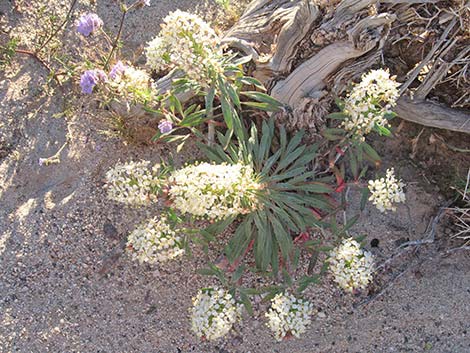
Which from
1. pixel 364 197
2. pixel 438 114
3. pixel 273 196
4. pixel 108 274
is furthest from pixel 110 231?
pixel 438 114

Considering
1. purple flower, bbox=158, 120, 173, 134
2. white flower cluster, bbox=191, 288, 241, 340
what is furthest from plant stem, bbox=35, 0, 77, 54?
white flower cluster, bbox=191, 288, 241, 340

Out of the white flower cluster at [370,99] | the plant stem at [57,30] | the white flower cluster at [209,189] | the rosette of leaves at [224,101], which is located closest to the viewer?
the white flower cluster at [209,189]

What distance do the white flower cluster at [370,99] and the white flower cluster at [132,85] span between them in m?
1.35

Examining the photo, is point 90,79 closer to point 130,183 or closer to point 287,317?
point 130,183

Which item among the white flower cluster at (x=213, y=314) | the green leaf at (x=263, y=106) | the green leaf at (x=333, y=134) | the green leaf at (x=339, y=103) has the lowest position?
the white flower cluster at (x=213, y=314)

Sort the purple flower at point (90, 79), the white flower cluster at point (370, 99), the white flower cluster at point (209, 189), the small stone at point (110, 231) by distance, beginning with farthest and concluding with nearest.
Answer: the small stone at point (110, 231) → the purple flower at point (90, 79) → the white flower cluster at point (370, 99) → the white flower cluster at point (209, 189)

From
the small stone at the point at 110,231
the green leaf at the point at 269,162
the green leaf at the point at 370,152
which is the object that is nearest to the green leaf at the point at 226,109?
the green leaf at the point at 269,162

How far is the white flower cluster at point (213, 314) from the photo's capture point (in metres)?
3.73

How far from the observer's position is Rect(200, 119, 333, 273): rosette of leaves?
4.20m

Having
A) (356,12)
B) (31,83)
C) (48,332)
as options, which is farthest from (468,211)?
(31,83)

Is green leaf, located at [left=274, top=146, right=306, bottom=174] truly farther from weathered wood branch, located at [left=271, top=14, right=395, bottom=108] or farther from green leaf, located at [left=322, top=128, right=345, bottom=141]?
weathered wood branch, located at [left=271, top=14, right=395, bottom=108]

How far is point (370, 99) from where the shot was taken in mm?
3752

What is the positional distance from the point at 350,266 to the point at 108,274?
189cm

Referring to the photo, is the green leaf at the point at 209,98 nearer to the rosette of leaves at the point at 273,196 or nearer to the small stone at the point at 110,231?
the rosette of leaves at the point at 273,196
